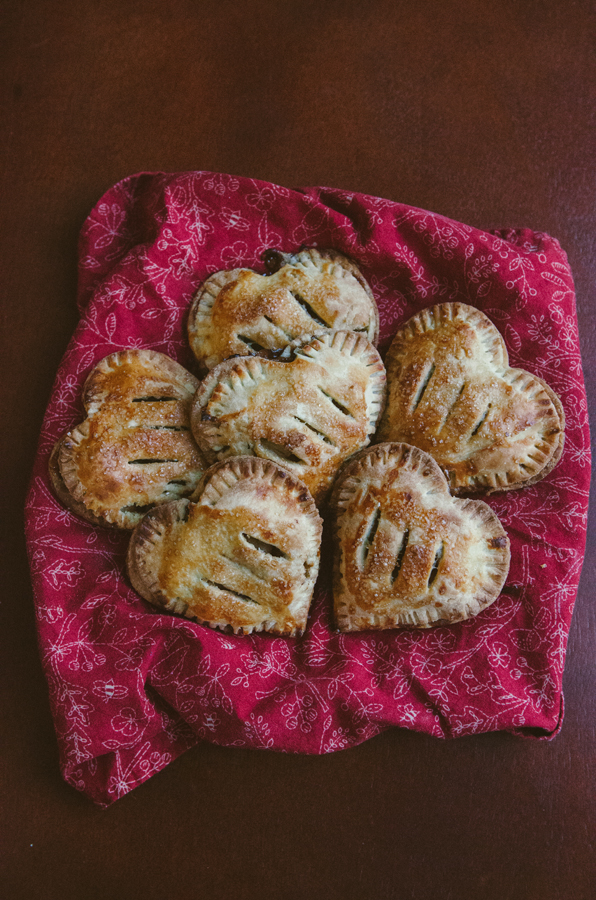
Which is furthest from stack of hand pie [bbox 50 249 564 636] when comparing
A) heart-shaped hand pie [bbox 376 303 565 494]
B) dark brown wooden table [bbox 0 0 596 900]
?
dark brown wooden table [bbox 0 0 596 900]

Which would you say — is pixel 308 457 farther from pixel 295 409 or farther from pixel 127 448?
pixel 127 448

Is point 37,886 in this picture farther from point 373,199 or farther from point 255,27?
point 255,27

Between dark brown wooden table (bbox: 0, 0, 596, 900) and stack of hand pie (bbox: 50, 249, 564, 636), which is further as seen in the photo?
dark brown wooden table (bbox: 0, 0, 596, 900)

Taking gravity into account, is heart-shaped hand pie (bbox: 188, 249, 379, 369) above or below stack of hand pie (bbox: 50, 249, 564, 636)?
above

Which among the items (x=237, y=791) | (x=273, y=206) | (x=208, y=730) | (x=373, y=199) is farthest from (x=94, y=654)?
(x=373, y=199)

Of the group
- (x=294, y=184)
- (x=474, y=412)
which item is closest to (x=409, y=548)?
(x=474, y=412)

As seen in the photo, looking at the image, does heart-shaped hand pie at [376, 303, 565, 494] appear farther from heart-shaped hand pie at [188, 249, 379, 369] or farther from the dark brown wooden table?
the dark brown wooden table
